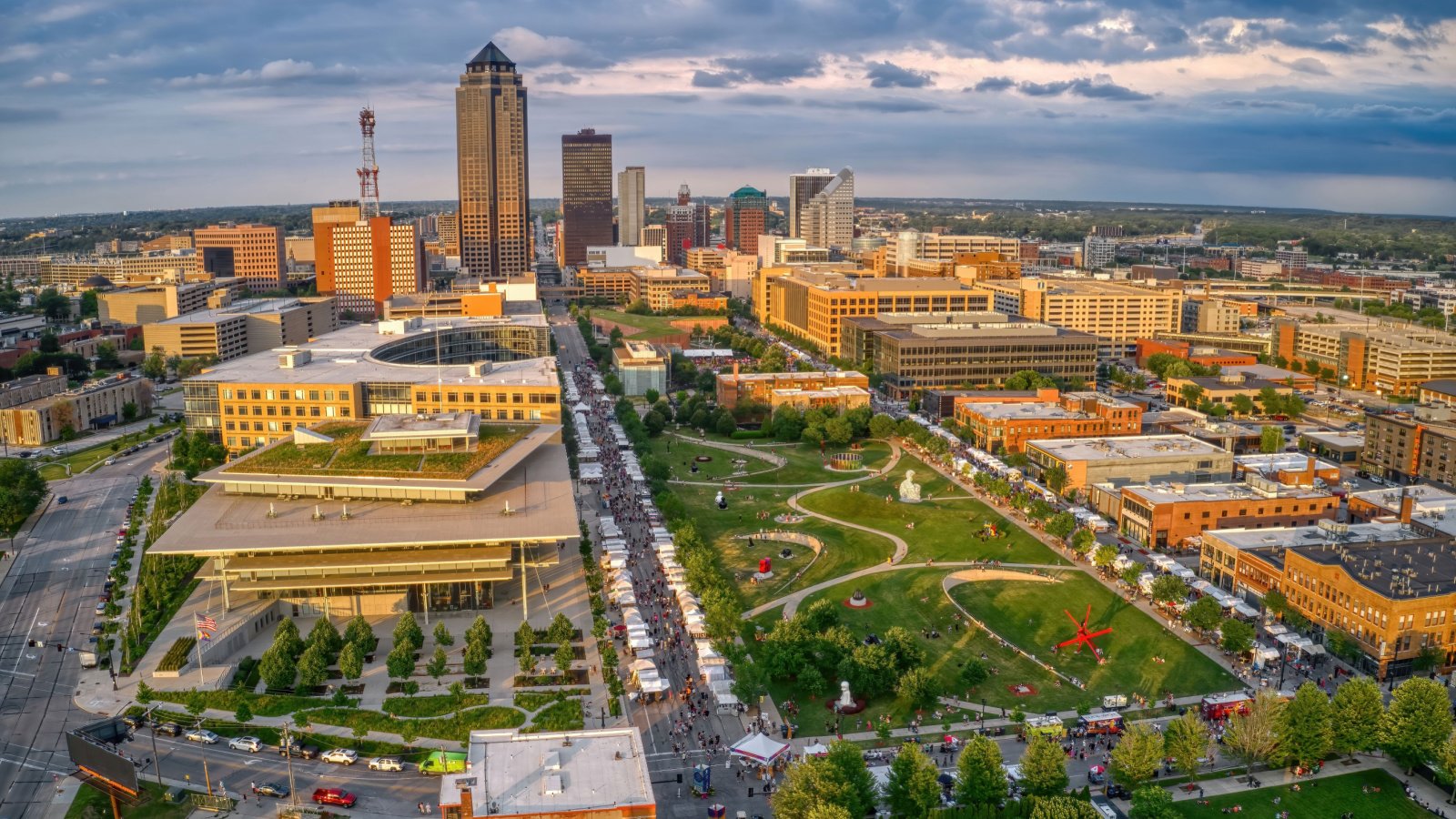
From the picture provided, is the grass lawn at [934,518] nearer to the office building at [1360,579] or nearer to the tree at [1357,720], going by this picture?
the office building at [1360,579]

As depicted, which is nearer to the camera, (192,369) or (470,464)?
(470,464)

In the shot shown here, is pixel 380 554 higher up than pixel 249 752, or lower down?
higher up

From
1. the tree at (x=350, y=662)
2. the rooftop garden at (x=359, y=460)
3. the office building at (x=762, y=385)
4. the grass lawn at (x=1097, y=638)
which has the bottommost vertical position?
the grass lawn at (x=1097, y=638)

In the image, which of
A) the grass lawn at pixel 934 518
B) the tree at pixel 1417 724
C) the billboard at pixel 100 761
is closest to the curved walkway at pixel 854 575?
the grass lawn at pixel 934 518

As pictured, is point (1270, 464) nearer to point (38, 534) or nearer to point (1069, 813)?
point (1069, 813)

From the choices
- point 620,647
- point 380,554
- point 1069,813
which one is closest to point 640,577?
point 620,647

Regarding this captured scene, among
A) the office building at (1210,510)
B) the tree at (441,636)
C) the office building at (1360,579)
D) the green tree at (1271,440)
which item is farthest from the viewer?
the green tree at (1271,440)

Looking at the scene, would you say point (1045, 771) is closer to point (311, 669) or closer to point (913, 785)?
point (913, 785)
